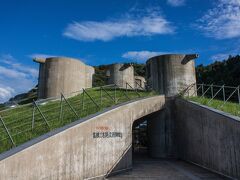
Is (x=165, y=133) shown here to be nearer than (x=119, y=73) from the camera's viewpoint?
Yes

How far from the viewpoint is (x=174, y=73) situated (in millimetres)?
16734

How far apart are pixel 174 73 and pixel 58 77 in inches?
300

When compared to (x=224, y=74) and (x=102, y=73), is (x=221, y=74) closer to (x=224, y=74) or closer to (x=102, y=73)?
(x=224, y=74)

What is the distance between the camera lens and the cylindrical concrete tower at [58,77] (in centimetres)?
1795

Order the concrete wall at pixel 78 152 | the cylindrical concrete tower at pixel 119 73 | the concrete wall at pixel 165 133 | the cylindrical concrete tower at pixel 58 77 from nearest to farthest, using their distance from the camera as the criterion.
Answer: the concrete wall at pixel 78 152 → the concrete wall at pixel 165 133 → the cylindrical concrete tower at pixel 58 77 → the cylindrical concrete tower at pixel 119 73

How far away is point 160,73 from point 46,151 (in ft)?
36.8

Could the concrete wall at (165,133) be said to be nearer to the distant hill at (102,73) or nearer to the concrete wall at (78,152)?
the concrete wall at (78,152)

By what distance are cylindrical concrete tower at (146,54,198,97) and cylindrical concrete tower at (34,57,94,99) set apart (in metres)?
5.76

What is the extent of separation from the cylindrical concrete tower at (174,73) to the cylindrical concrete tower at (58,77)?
576cm

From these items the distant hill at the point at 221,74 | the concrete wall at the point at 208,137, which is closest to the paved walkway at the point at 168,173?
the concrete wall at the point at 208,137

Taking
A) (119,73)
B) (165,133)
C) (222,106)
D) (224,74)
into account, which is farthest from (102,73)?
(222,106)

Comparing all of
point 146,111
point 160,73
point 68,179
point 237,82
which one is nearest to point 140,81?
point 237,82

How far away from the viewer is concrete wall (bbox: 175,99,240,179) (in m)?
9.34

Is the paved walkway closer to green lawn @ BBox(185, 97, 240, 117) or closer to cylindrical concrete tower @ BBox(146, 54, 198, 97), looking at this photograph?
green lawn @ BBox(185, 97, 240, 117)
